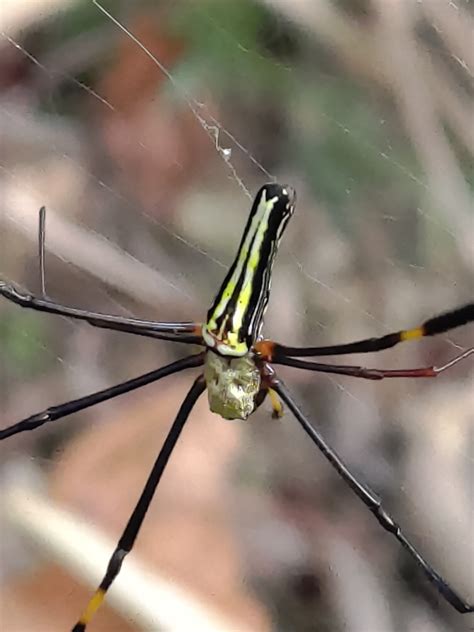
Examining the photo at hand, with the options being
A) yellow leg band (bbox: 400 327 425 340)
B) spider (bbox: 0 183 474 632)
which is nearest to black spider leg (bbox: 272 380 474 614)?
spider (bbox: 0 183 474 632)

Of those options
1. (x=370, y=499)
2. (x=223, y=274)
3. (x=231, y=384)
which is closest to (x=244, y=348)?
(x=231, y=384)

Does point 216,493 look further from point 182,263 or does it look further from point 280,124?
point 280,124

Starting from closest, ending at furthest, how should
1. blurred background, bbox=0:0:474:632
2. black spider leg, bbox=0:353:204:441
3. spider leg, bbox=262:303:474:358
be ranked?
spider leg, bbox=262:303:474:358, black spider leg, bbox=0:353:204:441, blurred background, bbox=0:0:474:632

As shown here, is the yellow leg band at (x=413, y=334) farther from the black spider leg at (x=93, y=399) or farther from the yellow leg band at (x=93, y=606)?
the yellow leg band at (x=93, y=606)

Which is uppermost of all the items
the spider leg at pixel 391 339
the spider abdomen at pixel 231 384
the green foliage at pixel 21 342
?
the spider leg at pixel 391 339

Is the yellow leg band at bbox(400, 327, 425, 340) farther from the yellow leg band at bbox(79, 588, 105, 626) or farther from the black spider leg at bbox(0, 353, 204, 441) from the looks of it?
the yellow leg band at bbox(79, 588, 105, 626)

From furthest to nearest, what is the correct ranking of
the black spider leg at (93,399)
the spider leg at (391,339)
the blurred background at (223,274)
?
the blurred background at (223,274), the black spider leg at (93,399), the spider leg at (391,339)

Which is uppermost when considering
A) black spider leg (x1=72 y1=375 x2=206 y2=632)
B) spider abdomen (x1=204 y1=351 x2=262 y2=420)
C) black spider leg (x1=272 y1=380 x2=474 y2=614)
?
spider abdomen (x1=204 y1=351 x2=262 y2=420)

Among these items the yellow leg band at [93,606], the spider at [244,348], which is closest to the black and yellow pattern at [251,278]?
the spider at [244,348]
